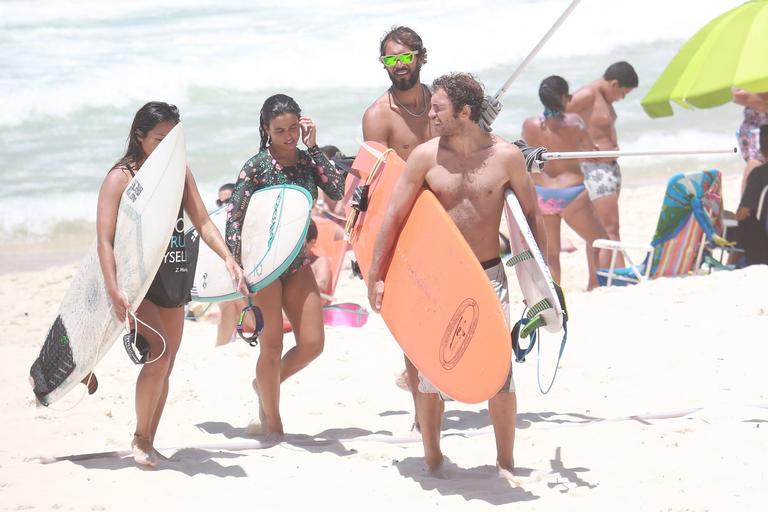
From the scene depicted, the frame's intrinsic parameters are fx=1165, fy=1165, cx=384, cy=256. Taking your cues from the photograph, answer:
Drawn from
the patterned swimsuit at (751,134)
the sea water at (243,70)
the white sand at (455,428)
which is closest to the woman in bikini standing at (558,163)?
the white sand at (455,428)

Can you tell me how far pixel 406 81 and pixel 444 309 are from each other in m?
1.40

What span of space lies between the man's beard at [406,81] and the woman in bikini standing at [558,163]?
12.1 feet

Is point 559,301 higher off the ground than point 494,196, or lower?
lower

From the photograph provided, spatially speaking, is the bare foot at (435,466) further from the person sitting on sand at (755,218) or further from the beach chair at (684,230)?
the person sitting on sand at (755,218)

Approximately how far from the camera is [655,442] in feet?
16.2

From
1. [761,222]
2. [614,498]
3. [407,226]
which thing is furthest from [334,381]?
[761,222]

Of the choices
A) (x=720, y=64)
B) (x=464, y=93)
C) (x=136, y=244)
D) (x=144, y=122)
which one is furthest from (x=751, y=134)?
(x=136, y=244)

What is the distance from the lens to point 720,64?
8.63 m

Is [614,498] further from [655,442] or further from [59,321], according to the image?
[59,321]

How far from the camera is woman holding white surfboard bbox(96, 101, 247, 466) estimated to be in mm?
4715

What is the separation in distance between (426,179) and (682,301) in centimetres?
343

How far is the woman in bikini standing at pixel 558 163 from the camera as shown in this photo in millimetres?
8984

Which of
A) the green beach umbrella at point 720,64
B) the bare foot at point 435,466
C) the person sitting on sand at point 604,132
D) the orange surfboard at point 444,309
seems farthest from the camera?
the person sitting on sand at point 604,132

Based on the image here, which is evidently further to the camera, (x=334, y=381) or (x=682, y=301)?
(x=682, y=301)
